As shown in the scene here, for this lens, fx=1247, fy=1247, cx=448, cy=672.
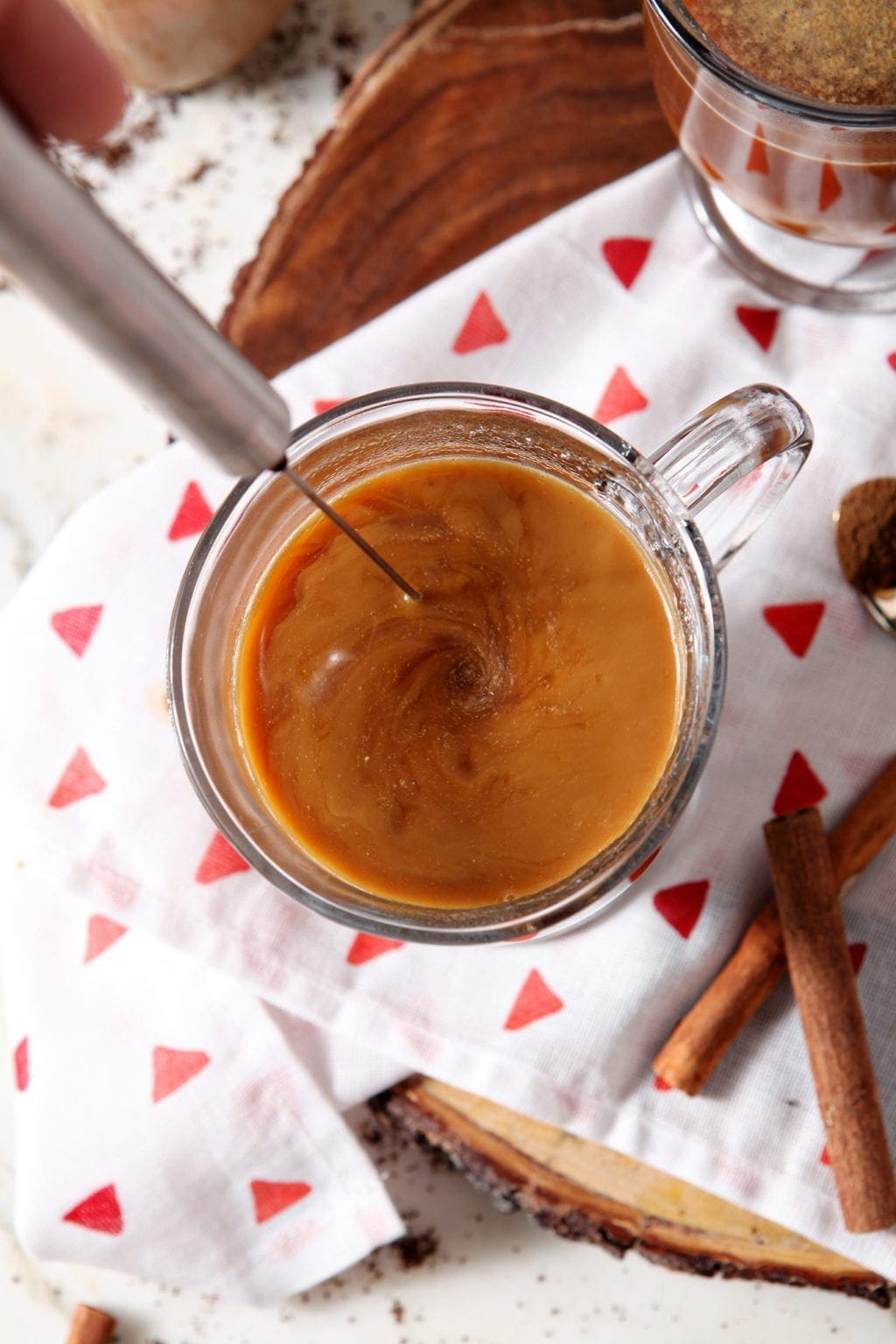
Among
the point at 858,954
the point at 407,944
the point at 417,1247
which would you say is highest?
the point at 407,944

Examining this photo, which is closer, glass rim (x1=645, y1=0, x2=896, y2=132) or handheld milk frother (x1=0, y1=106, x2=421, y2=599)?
handheld milk frother (x1=0, y1=106, x2=421, y2=599)

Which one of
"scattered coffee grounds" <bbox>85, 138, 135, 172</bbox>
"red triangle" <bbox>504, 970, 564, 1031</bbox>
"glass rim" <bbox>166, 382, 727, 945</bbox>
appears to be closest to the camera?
"glass rim" <bbox>166, 382, 727, 945</bbox>

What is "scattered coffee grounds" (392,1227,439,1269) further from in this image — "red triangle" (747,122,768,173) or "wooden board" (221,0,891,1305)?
"red triangle" (747,122,768,173)

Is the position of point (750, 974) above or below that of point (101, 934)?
below

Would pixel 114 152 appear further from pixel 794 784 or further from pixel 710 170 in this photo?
pixel 794 784

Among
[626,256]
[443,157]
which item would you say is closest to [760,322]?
[626,256]

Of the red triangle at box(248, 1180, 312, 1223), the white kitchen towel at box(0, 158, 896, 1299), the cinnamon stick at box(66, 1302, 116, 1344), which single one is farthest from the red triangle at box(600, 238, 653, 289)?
the cinnamon stick at box(66, 1302, 116, 1344)

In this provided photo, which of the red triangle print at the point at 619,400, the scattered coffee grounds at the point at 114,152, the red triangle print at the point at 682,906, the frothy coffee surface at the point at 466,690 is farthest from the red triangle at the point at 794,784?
the scattered coffee grounds at the point at 114,152

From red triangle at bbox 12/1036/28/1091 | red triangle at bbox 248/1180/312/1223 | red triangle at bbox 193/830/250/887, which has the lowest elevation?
red triangle at bbox 248/1180/312/1223
